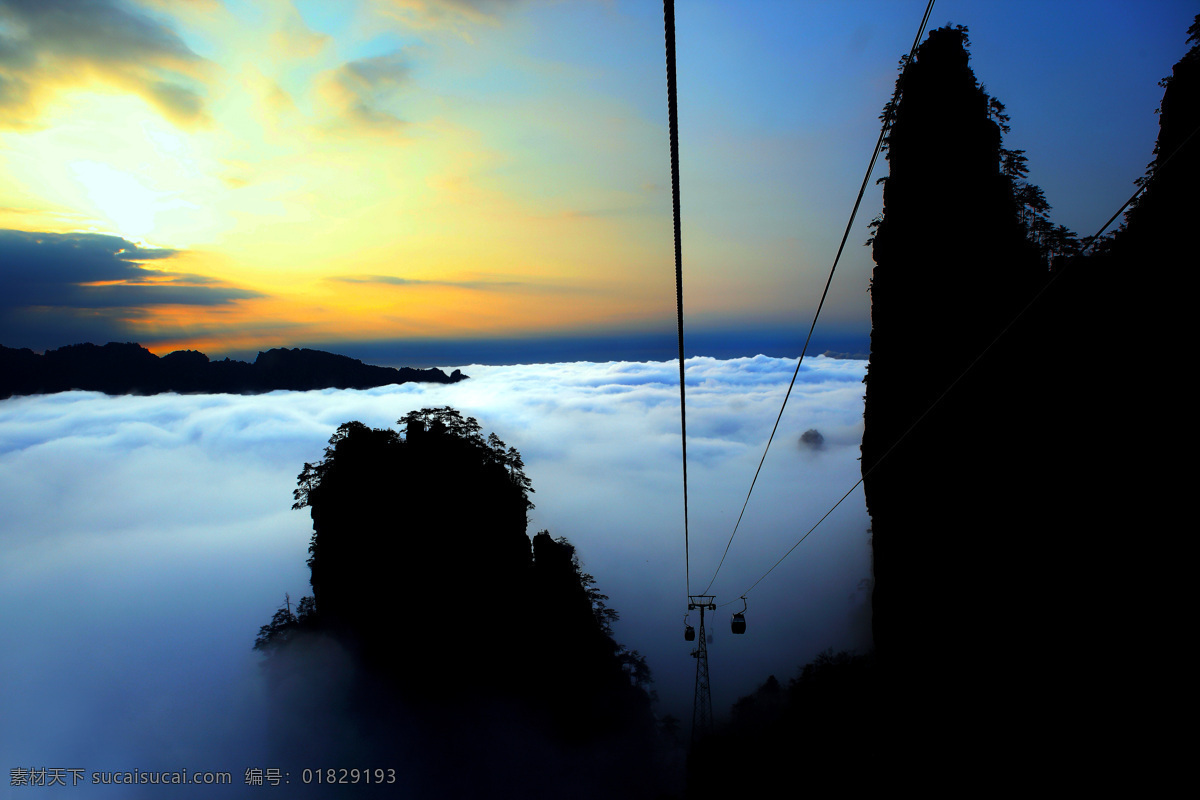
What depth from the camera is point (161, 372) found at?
166000 mm

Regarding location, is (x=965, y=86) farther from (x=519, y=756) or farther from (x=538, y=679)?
(x=519, y=756)

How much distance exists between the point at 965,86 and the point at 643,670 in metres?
49.0

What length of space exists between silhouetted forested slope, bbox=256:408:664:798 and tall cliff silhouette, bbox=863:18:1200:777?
25.9m

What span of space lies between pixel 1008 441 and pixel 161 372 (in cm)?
23146

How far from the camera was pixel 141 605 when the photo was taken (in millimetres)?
125375

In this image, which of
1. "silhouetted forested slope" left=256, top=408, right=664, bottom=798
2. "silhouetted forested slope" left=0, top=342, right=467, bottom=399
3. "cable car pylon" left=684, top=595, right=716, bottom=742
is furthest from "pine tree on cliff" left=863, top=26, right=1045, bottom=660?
"silhouetted forested slope" left=0, top=342, right=467, bottom=399

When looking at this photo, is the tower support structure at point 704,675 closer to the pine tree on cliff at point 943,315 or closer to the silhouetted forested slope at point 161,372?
the pine tree on cliff at point 943,315

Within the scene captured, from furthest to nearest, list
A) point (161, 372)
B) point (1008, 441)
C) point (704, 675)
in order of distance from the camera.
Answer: point (161, 372) < point (704, 675) < point (1008, 441)

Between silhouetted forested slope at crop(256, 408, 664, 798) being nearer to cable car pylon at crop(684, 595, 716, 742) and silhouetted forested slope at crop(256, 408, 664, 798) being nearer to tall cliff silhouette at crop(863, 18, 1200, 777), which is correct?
cable car pylon at crop(684, 595, 716, 742)

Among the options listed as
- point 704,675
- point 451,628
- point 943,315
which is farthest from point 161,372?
point 943,315

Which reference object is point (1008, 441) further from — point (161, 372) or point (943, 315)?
point (161, 372)

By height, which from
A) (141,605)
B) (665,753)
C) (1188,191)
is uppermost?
(1188,191)

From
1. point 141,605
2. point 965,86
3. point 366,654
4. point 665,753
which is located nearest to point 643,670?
point 665,753

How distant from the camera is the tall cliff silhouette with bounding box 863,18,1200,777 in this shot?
10586 millimetres
